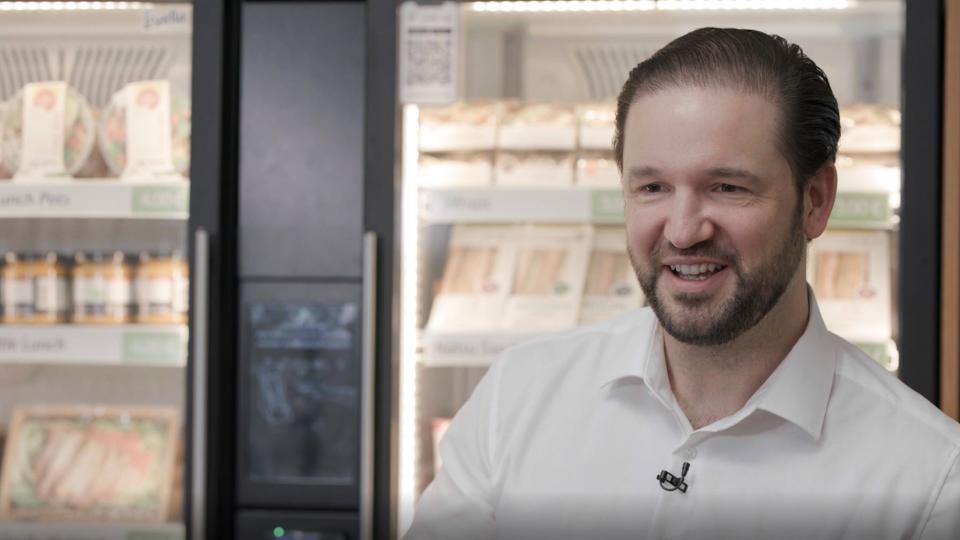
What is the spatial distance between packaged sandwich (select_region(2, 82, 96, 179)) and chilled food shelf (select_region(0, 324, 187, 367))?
15.3 inches

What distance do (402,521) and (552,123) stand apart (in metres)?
0.97

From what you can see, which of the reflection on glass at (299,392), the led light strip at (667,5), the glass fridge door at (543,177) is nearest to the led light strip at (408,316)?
the glass fridge door at (543,177)

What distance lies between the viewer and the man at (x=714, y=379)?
1135 millimetres

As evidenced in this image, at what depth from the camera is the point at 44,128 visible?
279 cm

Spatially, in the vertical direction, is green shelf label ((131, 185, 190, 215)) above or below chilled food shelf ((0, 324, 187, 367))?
above

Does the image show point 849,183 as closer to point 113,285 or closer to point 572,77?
point 572,77

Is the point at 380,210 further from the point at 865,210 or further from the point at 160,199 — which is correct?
the point at 865,210

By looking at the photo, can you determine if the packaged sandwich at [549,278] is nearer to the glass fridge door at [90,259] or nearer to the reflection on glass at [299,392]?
the reflection on glass at [299,392]

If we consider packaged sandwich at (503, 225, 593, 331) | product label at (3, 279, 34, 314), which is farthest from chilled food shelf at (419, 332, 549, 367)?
product label at (3, 279, 34, 314)

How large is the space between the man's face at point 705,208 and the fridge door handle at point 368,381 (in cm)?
136

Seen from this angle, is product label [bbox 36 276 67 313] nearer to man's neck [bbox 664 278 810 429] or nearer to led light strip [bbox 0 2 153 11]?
led light strip [bbox 0 2 153 11]

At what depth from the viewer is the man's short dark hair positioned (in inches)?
46.1

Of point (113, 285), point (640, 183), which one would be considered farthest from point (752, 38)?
point (113, 285)

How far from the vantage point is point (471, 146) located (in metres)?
2.72
